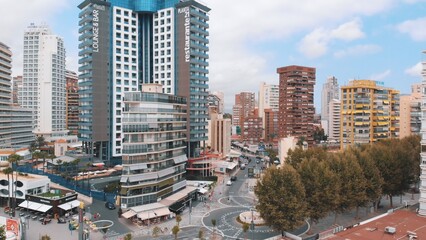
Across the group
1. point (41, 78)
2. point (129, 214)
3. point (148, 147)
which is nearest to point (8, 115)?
point (41, 78)

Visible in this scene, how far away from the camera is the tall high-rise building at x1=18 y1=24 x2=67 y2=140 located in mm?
163250

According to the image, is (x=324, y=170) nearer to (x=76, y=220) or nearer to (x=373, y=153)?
(x=373, y=153)

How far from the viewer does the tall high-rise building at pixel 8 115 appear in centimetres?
10562

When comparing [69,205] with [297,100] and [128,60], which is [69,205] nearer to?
[128,60]

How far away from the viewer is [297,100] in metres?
151

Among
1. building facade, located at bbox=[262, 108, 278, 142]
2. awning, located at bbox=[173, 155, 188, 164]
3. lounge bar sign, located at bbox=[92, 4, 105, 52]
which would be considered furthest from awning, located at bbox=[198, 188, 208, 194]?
building facade, located at bbox=[262, 108, 278, 142]

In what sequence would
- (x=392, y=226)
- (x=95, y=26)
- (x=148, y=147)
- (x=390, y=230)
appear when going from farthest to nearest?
(x=95, y=26), (x=148, y=147), (x=392, y=226), (x=390, y=230)

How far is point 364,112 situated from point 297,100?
1982 inches

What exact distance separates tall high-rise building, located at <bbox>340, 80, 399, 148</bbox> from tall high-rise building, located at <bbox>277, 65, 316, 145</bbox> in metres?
45.6

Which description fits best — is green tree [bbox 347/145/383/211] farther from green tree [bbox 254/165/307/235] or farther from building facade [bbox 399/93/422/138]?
building facade [bbox 399/93/422/138]

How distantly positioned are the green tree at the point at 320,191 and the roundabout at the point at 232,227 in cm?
474

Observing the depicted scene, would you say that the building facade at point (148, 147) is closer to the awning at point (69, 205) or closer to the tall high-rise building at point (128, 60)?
the awning at point (69, 205)

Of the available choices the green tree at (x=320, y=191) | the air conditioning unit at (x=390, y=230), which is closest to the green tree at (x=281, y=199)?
the green tree at (x=320, y=191)

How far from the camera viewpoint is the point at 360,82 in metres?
102
